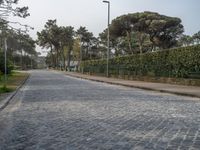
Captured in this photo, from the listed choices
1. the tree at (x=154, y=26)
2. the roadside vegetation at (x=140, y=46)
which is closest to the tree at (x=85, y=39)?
the roadside vegetation at (x=140, y=46)

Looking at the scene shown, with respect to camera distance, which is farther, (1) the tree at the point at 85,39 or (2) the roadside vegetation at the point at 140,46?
(1) the tree at the point at 85,39

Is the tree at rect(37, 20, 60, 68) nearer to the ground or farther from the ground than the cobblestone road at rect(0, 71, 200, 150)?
farther from the ground

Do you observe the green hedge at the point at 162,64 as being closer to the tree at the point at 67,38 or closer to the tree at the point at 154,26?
the tree at the point at 154,26

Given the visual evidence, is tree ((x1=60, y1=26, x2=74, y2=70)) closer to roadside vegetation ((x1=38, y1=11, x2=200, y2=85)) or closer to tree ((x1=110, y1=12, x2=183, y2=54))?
roadside vegetation ((x1=38, y1=11, x2=200, y2=85))

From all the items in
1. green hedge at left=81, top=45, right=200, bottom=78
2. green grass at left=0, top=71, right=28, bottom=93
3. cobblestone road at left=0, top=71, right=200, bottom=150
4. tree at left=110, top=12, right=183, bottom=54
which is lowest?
green grass at left=0, top=71, right=28, bottom=93

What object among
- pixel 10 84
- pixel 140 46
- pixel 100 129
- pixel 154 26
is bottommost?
pixel 10 84

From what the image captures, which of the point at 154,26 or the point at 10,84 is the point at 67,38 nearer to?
the point at 154,26

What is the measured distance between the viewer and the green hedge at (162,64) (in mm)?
31778

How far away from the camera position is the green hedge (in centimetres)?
3178

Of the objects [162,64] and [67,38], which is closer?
[162,64]

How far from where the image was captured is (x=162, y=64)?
124ft

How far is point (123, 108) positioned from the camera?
15320 millimetres

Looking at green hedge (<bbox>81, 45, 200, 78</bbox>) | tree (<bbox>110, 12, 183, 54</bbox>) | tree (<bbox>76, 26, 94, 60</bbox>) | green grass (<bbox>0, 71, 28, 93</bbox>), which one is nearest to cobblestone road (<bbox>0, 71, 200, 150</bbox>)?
green grass (<bbox>0, 71, 28, 93</bbox>)

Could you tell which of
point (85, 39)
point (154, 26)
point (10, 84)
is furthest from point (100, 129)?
point (85, 39)
